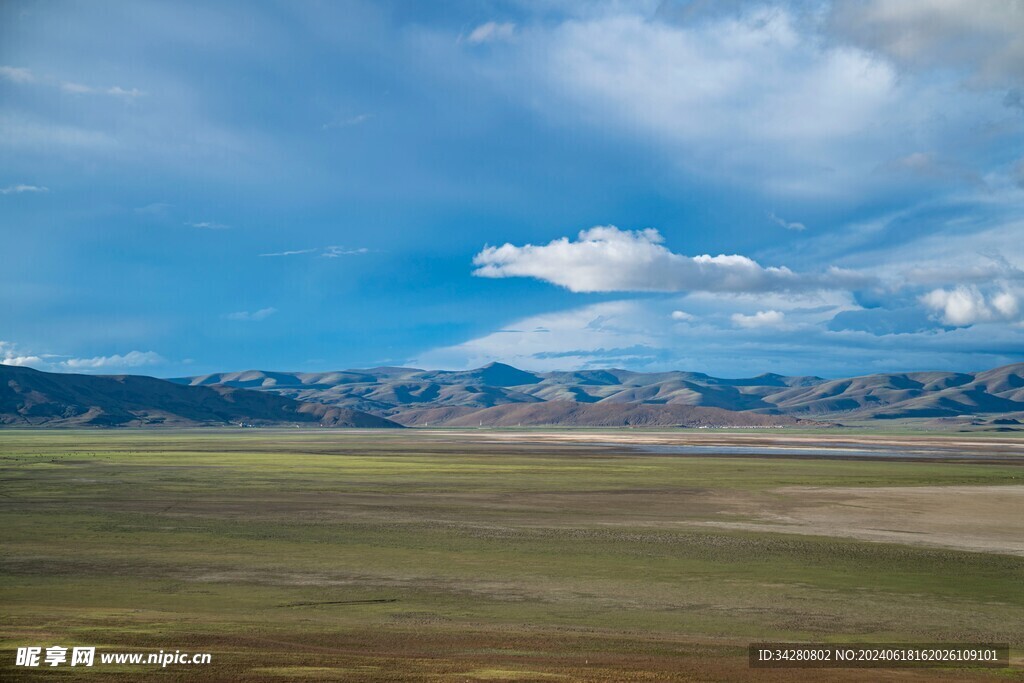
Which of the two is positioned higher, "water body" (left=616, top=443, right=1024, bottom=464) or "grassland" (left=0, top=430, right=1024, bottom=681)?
"grassland" (left=0, top=430, right=1024, bottom=681)

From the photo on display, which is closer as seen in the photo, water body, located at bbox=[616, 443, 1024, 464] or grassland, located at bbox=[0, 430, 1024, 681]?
grassland, located at bbox=[0, 430, 1024, 681]

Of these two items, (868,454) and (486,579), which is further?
(868,454)

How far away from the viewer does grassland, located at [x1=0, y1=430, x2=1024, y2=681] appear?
15.9m

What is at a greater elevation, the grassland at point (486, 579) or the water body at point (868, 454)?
the grassland at point (486, 579)

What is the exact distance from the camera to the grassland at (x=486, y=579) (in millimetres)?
15898

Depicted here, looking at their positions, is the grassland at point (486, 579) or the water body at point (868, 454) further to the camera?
the water body at point (868, 454)

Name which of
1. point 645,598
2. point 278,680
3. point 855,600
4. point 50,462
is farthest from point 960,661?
point 50,462

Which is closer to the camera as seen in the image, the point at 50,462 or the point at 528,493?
the point at 528,493

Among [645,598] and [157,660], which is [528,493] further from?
[157,660]

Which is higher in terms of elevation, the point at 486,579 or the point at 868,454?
the point at 486,579

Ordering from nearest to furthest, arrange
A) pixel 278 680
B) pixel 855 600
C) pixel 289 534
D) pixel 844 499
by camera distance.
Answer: pixel 278 680, pixel 855 600, pixel 289 534, pixel 844 499

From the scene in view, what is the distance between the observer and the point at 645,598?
21.7m

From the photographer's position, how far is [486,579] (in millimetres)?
23562

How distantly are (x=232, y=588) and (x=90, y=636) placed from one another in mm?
5742
